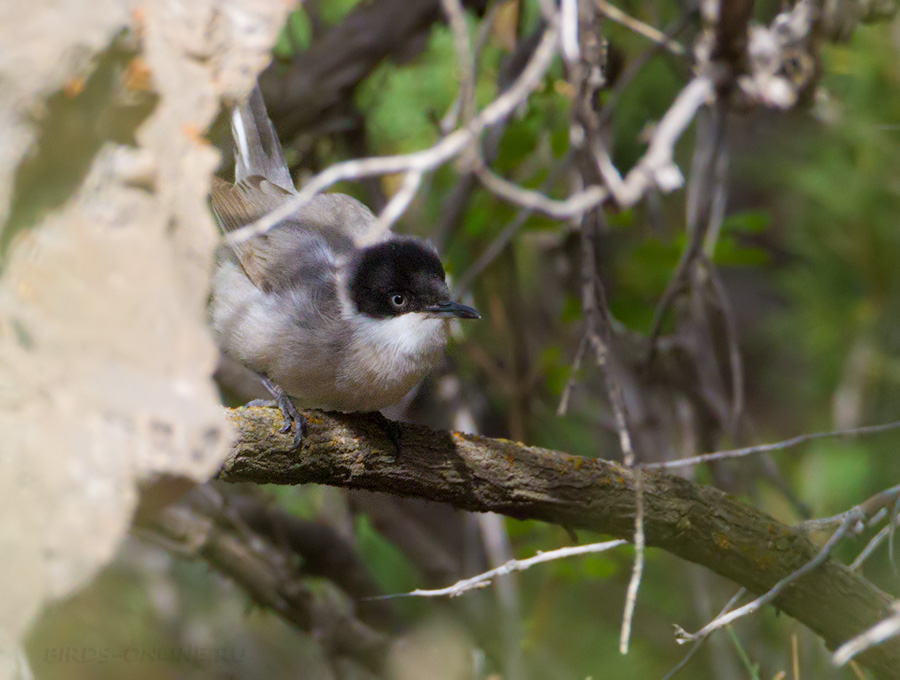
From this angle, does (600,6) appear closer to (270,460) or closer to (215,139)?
(215,139)

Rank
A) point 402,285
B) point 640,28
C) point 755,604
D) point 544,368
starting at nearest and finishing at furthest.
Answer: point 755,604
point 402,285
point 640,28
point 544,368

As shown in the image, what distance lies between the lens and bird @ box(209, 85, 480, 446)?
3096 mm

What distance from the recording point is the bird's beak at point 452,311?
323 cm

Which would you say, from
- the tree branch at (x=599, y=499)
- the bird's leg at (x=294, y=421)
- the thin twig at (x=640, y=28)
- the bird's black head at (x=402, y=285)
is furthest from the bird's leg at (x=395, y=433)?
the thin twig at (x=640, y=28)

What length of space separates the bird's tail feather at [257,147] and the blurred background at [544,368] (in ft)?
0.31

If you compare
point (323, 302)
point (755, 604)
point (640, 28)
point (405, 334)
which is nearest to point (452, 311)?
point (405, 334)

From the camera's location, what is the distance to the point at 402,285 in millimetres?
3295

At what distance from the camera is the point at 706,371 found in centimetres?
434

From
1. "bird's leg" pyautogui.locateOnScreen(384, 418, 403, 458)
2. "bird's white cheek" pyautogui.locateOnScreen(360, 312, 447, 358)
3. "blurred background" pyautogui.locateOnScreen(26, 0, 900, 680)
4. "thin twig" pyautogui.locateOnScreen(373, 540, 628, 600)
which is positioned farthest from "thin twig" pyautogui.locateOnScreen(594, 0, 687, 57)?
"thin twig" pyautogui.locateOnScreen(373, 540, 628, 600)

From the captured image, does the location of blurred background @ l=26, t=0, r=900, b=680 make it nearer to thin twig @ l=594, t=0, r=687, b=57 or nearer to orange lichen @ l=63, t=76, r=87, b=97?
thin twig @ l=594, t=0, r=687, b=57

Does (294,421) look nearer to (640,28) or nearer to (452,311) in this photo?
(452,311)

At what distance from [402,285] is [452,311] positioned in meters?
0.21

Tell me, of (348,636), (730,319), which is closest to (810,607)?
(730,319)

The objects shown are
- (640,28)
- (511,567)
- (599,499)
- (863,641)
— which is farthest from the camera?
(640,28)
